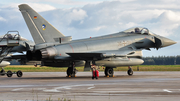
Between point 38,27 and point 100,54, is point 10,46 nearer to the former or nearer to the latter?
point 38,27

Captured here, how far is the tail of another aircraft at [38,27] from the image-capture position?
862 inches

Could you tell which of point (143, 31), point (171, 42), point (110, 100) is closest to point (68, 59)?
point (143, 31)

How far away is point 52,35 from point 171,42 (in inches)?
409

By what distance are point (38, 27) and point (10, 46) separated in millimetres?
2602

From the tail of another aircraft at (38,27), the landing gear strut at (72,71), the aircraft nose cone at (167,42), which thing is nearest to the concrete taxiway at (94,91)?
the tail of another aircraft at (38,27)

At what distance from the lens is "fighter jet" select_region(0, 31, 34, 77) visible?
846 inches

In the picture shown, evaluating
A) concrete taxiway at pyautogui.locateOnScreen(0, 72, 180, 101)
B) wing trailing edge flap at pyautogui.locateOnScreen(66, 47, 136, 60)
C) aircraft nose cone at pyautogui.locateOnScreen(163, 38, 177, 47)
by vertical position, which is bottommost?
concrete taxiway at pyautogui.locateOnScreen(0, 72, 180, 101)

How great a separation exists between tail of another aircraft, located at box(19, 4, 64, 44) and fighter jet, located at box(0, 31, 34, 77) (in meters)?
1.35

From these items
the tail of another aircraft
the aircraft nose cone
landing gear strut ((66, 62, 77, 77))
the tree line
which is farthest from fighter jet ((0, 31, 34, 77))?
the tree line

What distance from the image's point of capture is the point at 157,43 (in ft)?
79.0

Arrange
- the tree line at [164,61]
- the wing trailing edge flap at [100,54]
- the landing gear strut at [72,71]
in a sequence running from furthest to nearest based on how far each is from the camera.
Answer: the tree line at [164,61] → the landing gear strut at [72,71] → the wing trailing edge flap at [100,54]

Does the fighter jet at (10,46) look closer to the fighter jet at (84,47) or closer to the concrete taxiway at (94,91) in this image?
the fighter jet at (84,47)

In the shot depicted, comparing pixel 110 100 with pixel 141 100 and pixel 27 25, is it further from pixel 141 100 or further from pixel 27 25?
pixel 27 25

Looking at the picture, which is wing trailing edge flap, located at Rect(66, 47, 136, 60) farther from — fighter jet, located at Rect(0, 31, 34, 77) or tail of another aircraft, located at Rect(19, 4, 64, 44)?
fighter jet, located at Rect(0, 31, 34, 77)
